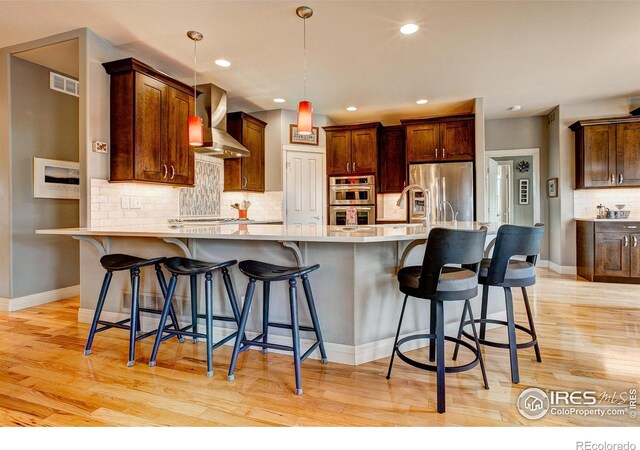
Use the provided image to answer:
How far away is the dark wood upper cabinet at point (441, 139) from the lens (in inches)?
217

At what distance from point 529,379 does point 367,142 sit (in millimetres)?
4553

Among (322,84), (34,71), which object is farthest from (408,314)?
(34,71)

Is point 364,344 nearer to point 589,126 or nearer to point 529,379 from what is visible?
point 529,379

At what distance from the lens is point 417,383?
2143mm

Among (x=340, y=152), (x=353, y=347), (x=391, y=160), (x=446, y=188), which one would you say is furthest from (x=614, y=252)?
(x=353, y=347)

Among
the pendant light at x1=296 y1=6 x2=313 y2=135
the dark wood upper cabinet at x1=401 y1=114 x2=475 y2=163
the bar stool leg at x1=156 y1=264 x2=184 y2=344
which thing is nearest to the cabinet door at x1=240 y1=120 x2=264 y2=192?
the dark wood upper cabinet at x1=401 y1=114 x2=475 y2=163

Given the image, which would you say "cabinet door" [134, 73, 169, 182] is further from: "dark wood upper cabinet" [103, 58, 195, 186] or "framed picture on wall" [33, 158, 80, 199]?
"framed picture on wall" [33, 158, 80, 199]

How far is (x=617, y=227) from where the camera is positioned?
16.2 feet

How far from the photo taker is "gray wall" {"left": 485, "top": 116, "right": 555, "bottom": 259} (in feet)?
20.6

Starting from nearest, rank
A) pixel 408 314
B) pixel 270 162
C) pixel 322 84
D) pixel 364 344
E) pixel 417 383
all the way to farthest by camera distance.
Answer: pixel 417 383, pixel 364 344, pixel 408 314, pixel 322 84, pixel 270 162

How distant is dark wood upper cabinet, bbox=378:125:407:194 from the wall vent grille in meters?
4.38

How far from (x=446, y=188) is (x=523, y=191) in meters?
2.66

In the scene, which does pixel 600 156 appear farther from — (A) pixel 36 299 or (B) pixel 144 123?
(A) pixel 36 299
